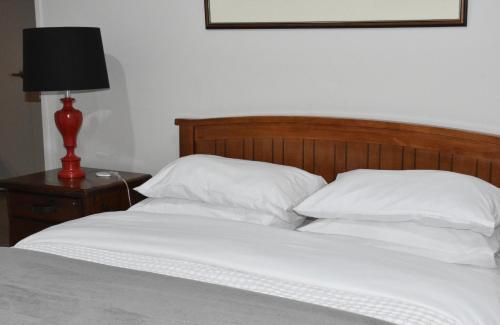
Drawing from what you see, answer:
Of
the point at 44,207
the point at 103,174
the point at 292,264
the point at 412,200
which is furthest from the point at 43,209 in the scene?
the point at 412,200

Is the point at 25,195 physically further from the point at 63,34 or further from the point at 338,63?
the point at 338,63

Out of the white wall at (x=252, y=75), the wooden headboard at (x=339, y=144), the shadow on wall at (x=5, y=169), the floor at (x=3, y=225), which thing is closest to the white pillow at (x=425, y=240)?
the wooden headboard at (x=339, y=144)

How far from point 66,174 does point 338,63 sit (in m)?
1.38

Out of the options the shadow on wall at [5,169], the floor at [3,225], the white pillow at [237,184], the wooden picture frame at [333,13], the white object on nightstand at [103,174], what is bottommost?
the floor at [3,225]

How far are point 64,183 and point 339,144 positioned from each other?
1.27 meters

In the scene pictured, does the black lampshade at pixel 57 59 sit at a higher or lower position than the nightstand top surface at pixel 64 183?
higher

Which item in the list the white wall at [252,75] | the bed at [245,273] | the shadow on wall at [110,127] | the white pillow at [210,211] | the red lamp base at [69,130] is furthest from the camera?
the shadow on wall at [110,127]

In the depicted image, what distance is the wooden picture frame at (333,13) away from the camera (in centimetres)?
258

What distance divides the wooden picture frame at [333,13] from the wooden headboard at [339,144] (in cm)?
40

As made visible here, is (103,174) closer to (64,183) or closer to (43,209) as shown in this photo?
(64,183)

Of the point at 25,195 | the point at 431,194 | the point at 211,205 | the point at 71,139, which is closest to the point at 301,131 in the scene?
the point at 211,205

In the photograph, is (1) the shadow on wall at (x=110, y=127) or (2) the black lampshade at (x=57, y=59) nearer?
(2) the black lampshade at (x=57, y=59)

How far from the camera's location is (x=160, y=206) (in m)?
2.66

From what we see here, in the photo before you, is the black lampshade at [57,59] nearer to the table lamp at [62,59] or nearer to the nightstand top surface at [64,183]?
the table lamp at [62,59]
